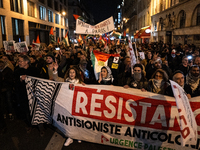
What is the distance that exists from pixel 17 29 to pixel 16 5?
2.74 m

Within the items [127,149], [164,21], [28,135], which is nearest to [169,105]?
[127,149]

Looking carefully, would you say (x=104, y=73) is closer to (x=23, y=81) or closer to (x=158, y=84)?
(x=158, y=84)

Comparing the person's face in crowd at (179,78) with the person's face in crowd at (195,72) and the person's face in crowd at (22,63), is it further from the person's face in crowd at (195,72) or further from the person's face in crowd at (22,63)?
the person's face in crowd at (22,63)

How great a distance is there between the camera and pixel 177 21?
2247 cm

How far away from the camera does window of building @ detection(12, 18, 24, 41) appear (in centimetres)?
2181

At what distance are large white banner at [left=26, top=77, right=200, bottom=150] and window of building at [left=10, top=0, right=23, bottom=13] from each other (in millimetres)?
20389

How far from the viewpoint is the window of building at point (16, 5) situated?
2103 cm

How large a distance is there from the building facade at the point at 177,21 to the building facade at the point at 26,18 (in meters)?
13.9

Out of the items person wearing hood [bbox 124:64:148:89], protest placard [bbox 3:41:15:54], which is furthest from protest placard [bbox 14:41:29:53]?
person wearing hood [bbox 124:64:148:89]

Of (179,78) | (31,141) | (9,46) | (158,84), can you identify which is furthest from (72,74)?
(9,46)

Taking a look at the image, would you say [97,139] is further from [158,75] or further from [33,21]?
[33,21]

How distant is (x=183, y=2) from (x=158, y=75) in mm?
19672

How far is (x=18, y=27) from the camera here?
23.0 meters

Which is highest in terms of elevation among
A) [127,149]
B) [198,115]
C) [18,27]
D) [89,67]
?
[18,27]
